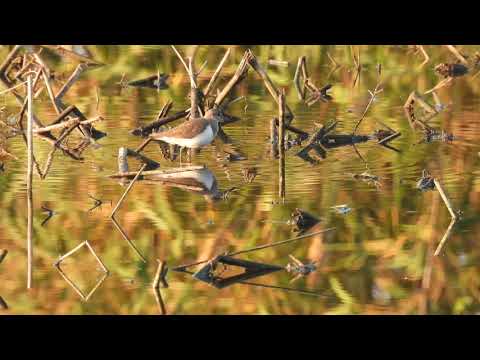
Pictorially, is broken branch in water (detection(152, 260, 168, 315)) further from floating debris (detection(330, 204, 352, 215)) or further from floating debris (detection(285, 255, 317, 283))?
floating debris (detection(330, 204, 352, 215))

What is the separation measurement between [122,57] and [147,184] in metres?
7.01

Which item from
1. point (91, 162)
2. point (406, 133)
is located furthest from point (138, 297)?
point (406, 133)

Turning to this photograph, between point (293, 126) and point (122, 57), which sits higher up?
point (122, 57)

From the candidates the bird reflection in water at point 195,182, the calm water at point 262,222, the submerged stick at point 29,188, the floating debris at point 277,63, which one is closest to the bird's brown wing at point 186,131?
the calm water at point 262,222

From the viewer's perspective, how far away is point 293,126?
36.7 feet

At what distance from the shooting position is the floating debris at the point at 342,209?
27.8 ft

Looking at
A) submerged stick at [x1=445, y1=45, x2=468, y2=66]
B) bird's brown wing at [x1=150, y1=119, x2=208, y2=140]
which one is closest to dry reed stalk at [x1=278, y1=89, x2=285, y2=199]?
bird's brown wing at [x1=150, y1=119, x2=208, y2=140]

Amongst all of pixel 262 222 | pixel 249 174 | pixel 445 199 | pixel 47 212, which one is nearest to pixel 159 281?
pixel 262 222

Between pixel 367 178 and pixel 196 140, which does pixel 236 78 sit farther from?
pixel 367 178

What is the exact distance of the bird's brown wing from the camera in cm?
1002

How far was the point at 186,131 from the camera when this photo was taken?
32.9 feet

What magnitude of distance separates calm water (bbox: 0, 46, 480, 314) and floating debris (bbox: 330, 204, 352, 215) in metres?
0.04

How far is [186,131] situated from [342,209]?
2.05 m

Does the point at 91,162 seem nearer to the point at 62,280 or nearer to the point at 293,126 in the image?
the point at 293,126
